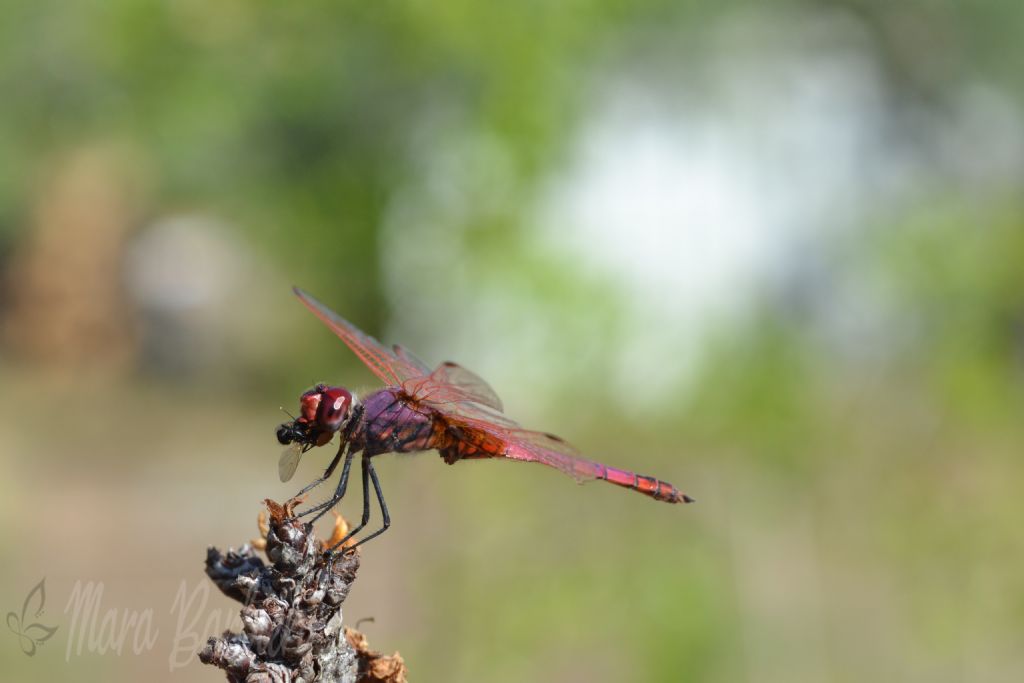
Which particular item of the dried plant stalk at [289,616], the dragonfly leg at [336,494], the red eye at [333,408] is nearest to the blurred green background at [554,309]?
the dragonfly leg at [336,494]

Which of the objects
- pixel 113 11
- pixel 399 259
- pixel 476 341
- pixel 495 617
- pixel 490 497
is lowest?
pixel 495 617

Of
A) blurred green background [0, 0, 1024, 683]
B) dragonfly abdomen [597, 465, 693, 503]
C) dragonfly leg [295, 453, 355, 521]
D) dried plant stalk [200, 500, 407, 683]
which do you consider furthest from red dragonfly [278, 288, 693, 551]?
blurred green background [0, 0, 1024, 683]

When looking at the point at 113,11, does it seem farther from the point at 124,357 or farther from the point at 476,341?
Result: the point at 476,341

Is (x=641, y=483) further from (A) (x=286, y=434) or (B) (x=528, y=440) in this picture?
(A) (x=286, y=434)

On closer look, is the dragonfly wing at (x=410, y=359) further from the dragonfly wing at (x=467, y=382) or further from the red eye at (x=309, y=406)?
the red eye at (x=309, y=406)

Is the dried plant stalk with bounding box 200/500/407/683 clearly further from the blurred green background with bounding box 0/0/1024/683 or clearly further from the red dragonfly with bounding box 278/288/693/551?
the blurred green background with bounding box 0/0/1024/683

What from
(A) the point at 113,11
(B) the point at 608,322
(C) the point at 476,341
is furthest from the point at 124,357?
(B) the point at 608,322
